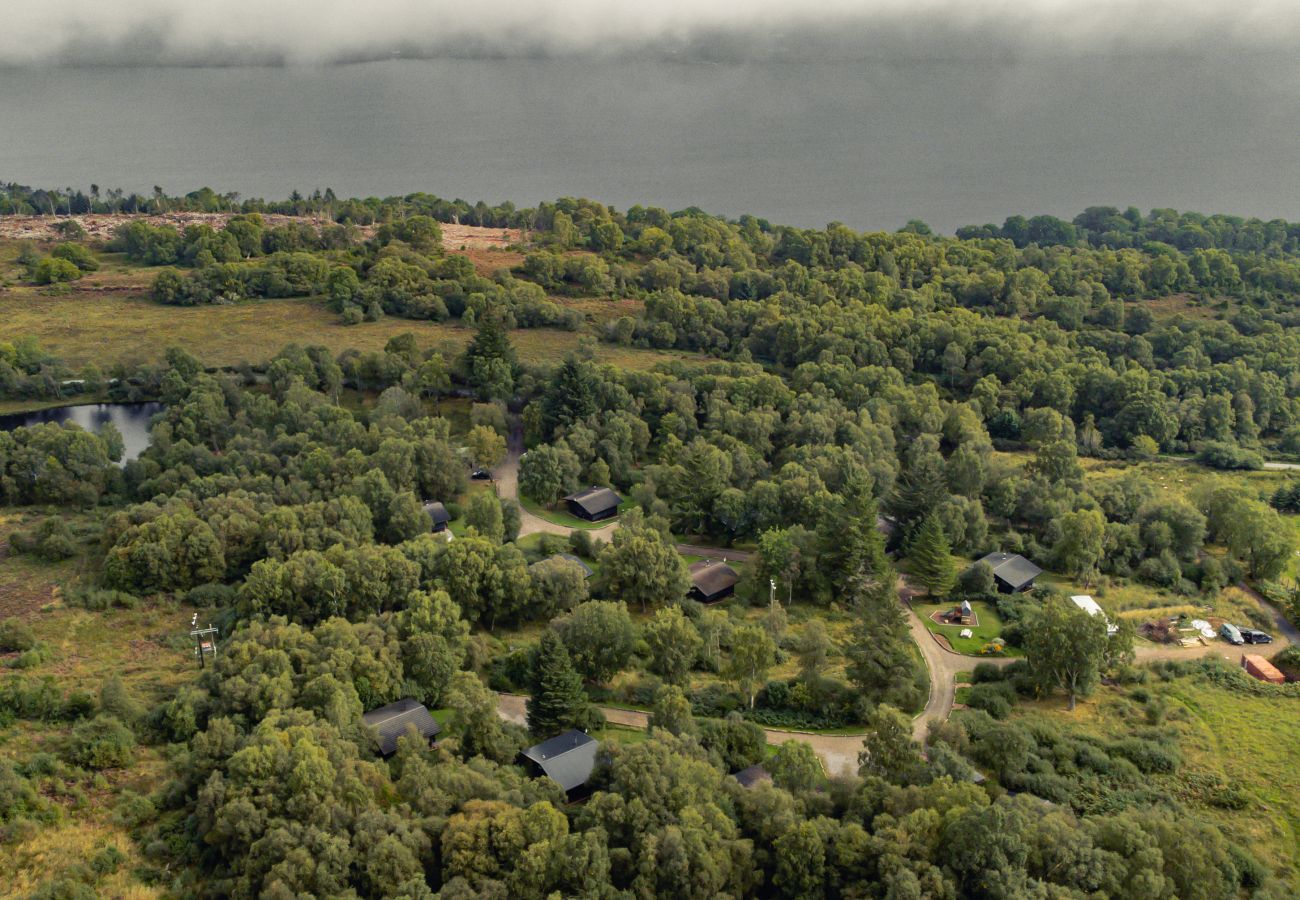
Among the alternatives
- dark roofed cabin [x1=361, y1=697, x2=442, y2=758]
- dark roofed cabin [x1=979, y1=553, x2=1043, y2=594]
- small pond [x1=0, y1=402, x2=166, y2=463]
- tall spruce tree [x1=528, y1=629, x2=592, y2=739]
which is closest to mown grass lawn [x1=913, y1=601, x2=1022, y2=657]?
dark roofed cabin [x1=979, y1=553, x2=1043, y2=594]

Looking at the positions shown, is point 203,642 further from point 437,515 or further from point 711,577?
point 711,577

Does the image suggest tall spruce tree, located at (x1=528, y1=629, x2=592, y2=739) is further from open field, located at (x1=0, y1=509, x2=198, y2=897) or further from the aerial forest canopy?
open field, located at (x1=0, y1=509, x2=198, y2=897)

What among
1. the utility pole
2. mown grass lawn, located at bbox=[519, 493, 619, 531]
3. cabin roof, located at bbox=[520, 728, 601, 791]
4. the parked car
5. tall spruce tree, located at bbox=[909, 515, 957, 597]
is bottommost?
mown grass lawn, located at bbox=[519, 493, 619, 531]

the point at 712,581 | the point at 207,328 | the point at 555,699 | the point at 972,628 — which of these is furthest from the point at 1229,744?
the point at 207,328

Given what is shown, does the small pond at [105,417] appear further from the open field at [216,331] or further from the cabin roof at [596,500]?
the cabin roof at [596,500]

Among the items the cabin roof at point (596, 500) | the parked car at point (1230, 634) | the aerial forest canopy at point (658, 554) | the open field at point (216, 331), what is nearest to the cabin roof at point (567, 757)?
the aerial forest canopy at point (658, 554)

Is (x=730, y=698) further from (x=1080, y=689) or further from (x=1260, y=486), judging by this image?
(x=1260, y=486)

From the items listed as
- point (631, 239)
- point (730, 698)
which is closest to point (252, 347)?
point (631, 239)
